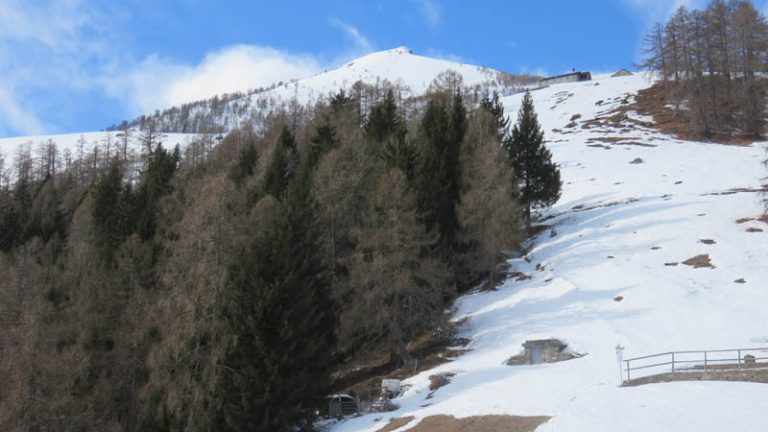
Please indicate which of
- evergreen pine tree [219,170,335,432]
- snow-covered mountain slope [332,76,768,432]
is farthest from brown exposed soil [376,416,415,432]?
evergreen pine tree [219,170,335,432]

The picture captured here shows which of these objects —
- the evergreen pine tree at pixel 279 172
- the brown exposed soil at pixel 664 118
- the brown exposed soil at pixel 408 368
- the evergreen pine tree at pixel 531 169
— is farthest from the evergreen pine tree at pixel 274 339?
the brown exposed soil at pixel 664 118

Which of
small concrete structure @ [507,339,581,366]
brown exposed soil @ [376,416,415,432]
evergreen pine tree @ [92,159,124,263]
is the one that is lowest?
brown exposed soil @ [376,416,415,432]

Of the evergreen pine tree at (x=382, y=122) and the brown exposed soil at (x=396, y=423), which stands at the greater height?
the evergreen pine tree at (x=382, y=122)

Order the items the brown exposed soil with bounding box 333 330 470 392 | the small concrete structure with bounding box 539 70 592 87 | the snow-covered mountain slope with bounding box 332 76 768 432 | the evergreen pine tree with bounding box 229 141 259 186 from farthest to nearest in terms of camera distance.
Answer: the small concrete structure with bounding box 539 70 592 87 → the evergreen pine tree with bounding box 229 141 259 186 → the brown exposed soil with bounding box 333 330 470 392 → the snow-covered mountain slope with bounding box 332 76 768 432

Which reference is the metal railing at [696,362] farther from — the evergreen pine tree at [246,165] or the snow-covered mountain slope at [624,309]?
the evergreen pine tree at [246,165]

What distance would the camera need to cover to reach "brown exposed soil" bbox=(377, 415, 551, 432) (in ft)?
63.1

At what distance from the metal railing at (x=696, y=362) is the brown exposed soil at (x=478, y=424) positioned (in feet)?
15.9

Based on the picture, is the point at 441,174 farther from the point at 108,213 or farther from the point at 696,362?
the point at 108,213

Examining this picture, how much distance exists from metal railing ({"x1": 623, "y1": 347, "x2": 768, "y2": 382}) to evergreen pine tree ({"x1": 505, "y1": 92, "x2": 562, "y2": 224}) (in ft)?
71.4

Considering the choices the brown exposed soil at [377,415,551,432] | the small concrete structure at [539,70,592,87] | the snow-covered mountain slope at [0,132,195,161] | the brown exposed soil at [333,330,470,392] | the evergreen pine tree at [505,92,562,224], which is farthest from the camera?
the snow-covered mountain slope at [0,132,195,161]

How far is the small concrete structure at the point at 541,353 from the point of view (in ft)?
92.6

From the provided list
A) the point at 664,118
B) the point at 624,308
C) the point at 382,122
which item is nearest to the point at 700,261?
the point at 624,308

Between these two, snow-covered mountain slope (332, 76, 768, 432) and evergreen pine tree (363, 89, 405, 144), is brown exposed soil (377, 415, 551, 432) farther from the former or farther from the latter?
evergreen pine tree (363, 89, 405, 144)

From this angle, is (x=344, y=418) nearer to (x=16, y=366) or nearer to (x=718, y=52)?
(x=16, y=366)
